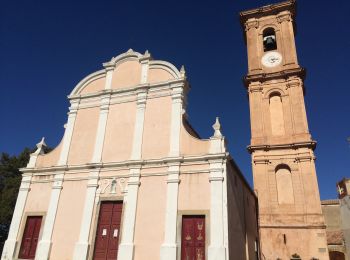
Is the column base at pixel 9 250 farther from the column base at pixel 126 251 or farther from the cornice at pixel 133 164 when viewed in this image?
the column base at pixel 126 251

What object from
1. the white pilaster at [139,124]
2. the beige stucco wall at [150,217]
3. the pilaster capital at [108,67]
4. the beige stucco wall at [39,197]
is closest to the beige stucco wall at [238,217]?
the beige stucco wall at [150,217]

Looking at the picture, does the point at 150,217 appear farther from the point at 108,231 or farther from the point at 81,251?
the point at 81,251

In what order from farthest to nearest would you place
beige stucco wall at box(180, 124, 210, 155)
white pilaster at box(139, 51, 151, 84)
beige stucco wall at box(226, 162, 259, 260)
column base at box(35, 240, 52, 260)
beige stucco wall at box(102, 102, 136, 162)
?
white pilaster at box(139, 51, 151, 84)
beige stucco wall at box(102, 102, 136, 162)
column base at box(35, 240, 52, 260)
beige stucco wall at box(180, 124, 210, 155)
beige stucco wall at box(226, 162, 259, 260)

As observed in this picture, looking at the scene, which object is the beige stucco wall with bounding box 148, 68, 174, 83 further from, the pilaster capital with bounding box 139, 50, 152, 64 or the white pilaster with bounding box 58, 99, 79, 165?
the white pilaster with bounding box 58, 99, 79, 165

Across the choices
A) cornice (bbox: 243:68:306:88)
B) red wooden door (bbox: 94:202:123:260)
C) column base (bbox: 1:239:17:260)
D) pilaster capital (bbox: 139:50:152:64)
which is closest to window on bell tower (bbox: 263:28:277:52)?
cornice (bbox: 243:68:306:88)

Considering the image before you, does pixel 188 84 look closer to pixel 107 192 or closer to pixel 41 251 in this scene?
pixel 107 192

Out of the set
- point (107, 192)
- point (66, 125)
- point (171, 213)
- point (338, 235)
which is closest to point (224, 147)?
point (171, 213)

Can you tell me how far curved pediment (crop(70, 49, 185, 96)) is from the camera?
15.5 meters

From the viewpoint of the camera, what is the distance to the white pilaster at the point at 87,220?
1256 cm

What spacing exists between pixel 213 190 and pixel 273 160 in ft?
29.5

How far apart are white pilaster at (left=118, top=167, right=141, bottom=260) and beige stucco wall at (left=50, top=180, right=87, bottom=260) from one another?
2.35m

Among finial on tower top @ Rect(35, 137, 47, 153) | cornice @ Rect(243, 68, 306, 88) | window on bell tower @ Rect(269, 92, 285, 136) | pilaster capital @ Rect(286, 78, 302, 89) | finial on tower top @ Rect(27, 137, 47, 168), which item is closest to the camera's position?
finial on tower top @ Rect(27, 137, 47, 168)

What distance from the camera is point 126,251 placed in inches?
468

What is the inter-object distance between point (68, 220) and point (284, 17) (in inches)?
842
